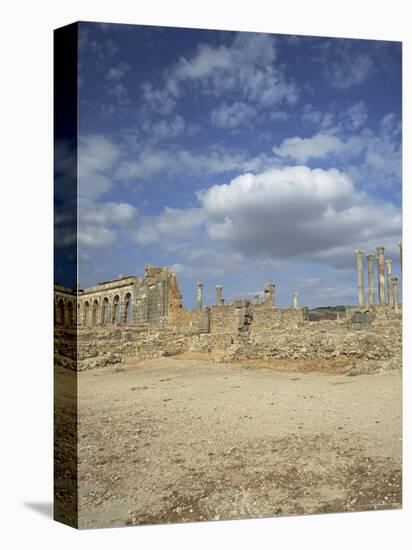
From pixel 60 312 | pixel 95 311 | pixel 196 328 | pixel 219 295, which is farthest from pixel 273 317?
pixel 60 312

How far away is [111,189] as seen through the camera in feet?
Answer: 35.0

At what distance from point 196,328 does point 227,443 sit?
2.49 meters

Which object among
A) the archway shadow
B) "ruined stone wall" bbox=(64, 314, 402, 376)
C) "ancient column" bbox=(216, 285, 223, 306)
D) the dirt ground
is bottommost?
the archway shadow

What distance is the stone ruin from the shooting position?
420 inches

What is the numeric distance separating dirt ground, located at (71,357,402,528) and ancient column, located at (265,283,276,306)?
44.6 inches

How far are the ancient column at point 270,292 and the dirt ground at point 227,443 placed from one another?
113 cm

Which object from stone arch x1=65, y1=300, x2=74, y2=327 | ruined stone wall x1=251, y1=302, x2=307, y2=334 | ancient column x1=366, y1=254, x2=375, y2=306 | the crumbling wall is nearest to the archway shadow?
the crumbling wall

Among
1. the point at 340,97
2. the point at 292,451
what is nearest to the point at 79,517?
the point at 292,451

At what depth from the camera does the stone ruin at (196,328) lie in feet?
35.0

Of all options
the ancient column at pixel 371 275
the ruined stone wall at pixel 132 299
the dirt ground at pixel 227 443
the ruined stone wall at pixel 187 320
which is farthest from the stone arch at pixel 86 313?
the ancient column at pixel 371 275

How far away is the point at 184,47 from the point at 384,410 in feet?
21.2

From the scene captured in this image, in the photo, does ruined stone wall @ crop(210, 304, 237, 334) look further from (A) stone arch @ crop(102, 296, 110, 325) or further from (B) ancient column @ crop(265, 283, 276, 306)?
(A) stone arch @ crop(102, 296, 110, 325)

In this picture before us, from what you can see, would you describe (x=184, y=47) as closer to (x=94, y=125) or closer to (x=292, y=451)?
(x=94, y=125)

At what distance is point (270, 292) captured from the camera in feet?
40.2
